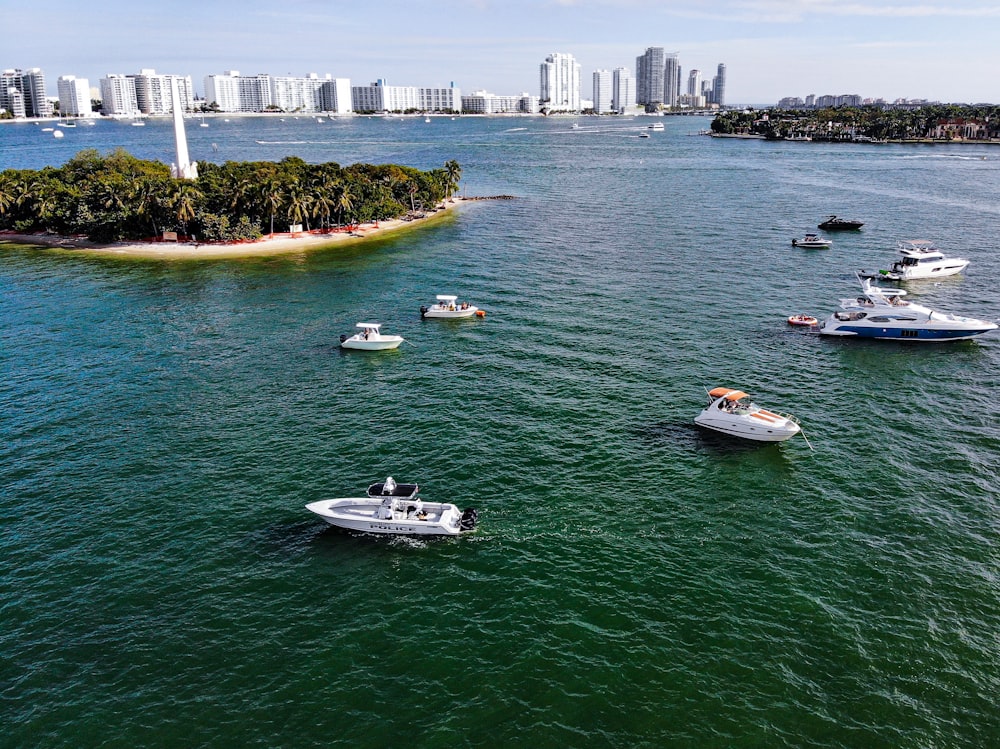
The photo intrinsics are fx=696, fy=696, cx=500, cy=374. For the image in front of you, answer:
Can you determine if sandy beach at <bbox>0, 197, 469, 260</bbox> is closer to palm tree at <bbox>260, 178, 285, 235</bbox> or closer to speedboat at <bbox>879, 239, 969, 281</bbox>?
palm tree at <bbox>260, 178, 285, 235</bbox>

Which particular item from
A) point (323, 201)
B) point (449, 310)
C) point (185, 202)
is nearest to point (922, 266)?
point (449, 310)

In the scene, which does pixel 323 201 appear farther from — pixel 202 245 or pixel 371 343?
pixel 371 343

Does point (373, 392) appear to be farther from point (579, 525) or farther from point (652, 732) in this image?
point (652, 732)

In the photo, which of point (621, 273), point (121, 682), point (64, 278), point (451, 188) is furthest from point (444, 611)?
point (451, 188)

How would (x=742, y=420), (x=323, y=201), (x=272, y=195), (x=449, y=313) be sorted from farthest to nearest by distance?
1. (x=323, y=201)
2. (x=272, y=195)
3. (x=449, y=313)
4. (x=742, y=420)

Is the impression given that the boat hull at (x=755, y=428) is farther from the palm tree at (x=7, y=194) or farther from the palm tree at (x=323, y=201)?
the palm tree at (x=7, y=194)

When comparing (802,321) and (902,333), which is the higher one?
(802,321)
